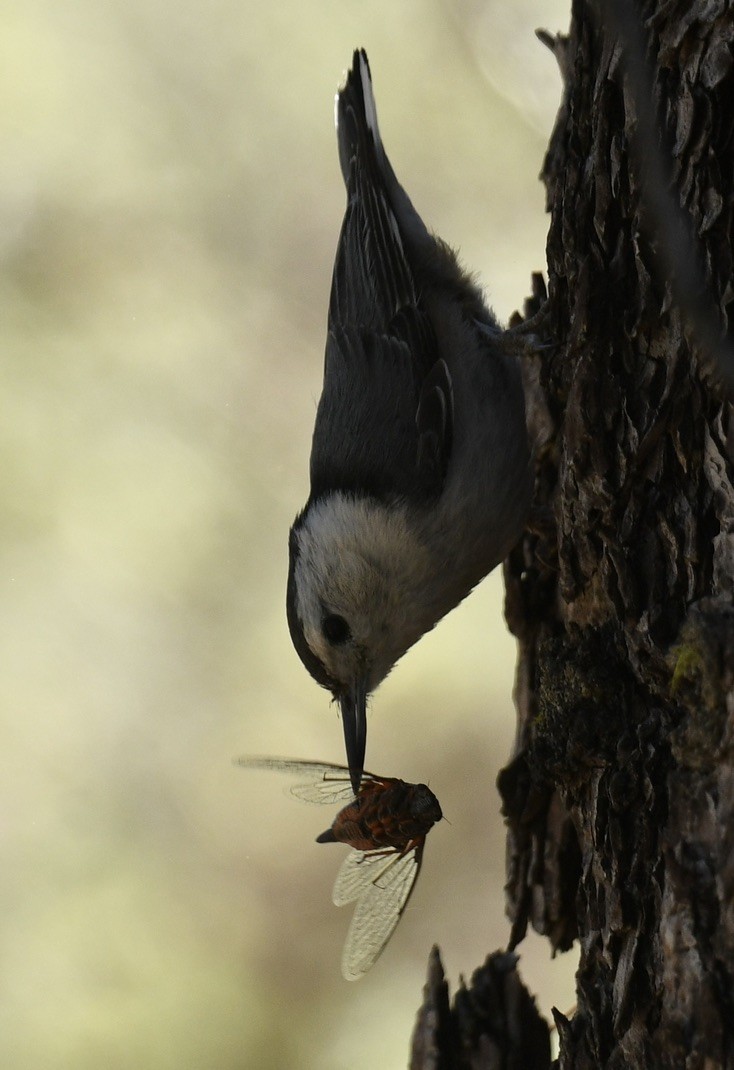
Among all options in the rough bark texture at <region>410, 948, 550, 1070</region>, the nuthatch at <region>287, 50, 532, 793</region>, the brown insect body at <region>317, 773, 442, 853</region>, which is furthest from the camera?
the nuthatch at <region>287, 50, 532, 793</region>

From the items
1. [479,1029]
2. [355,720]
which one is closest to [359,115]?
[355,720]

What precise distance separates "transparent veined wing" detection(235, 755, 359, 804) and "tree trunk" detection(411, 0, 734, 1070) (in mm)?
448

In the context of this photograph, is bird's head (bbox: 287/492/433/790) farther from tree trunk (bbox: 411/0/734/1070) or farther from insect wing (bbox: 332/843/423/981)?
tree trunk (bbox: 411/0/734/1070)

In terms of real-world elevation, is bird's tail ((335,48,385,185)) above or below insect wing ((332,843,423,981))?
above

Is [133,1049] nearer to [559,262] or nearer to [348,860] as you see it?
[348,860]

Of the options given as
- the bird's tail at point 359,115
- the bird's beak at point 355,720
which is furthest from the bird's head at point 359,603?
the bird's tail at point 359,115

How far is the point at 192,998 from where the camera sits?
304 cm

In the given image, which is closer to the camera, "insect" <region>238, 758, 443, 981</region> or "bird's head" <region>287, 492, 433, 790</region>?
"insect" <region>238, 758, 443, 981</region>

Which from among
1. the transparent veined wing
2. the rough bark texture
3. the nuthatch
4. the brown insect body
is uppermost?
the nuthatch

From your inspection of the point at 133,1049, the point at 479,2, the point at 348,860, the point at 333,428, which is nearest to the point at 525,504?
the point at 333,428

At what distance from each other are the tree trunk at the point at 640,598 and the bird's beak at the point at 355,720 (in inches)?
16.8

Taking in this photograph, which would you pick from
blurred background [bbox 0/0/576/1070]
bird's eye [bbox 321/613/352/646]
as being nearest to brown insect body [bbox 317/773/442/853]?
bird's eye [bbox 321/613/352/646]

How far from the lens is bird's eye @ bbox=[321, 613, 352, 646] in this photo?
7.60 ft

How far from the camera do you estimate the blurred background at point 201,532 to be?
3.08 m
